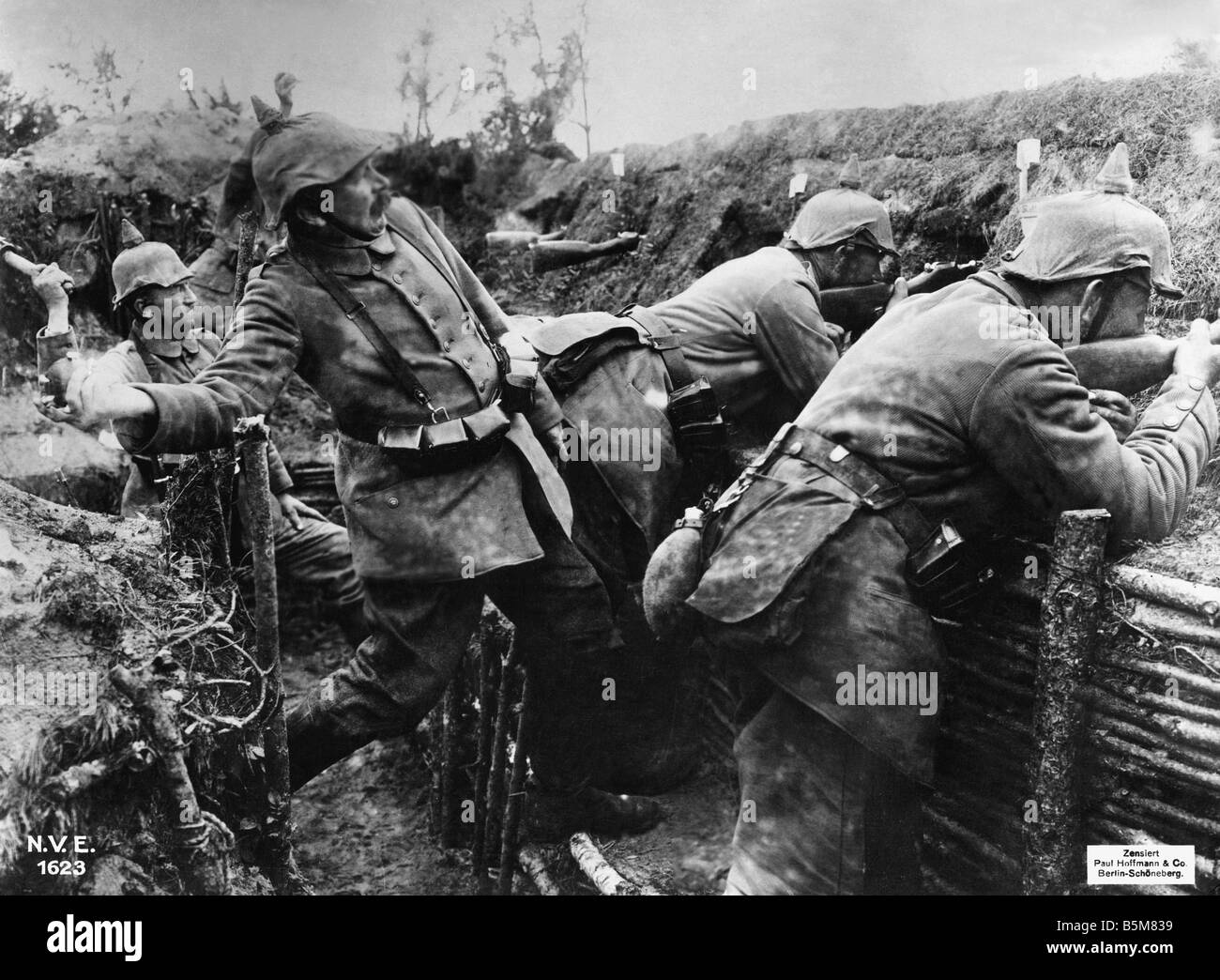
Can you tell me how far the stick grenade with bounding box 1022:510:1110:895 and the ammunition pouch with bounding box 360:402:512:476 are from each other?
175 centimetres

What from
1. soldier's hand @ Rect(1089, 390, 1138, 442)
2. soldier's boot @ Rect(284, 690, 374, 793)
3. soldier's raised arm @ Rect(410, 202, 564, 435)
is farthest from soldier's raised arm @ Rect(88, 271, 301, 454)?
soldier's hand @ Rect(1089, 390, 1138, 442)

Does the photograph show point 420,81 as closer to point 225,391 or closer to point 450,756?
point 225,391

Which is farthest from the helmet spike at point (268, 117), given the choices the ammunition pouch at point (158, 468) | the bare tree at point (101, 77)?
the ammunition pouch at point (158, 468)

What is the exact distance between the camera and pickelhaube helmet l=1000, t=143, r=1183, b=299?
2961mm

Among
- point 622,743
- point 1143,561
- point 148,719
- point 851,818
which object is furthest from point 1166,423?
point 148,719

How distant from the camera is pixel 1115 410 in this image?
10.4ft

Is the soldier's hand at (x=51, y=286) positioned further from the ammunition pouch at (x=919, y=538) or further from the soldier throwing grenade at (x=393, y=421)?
the ammunition pouch at (x=919, y=538)

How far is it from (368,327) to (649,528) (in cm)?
133

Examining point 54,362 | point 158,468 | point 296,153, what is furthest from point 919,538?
point 158,468

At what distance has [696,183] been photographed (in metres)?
6.72

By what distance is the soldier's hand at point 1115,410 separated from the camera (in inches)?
125

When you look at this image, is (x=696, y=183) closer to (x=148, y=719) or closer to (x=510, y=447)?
(x=510, y=447)

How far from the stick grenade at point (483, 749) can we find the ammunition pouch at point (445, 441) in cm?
115

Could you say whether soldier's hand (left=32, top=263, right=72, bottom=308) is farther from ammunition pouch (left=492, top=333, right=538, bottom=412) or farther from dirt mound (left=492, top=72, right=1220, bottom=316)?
dirt mound (left=492, top=72, right=1220, bottom=316)
